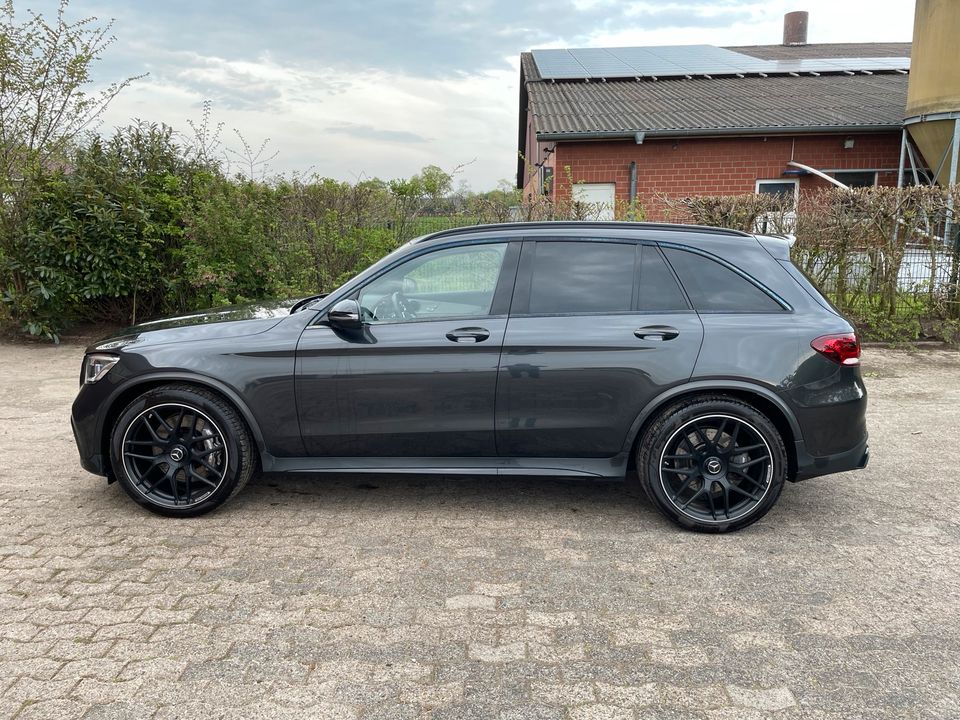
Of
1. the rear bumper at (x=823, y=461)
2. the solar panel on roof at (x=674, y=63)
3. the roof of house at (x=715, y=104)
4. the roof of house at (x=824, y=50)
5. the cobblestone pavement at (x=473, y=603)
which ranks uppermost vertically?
the roof of house at (x=824, y=50)

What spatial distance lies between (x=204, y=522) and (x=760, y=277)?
3.38m

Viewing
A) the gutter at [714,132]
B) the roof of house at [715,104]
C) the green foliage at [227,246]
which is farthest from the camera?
the roof of house at [715,104]

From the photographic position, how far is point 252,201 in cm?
952

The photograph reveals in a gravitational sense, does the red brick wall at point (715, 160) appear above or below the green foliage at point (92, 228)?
above

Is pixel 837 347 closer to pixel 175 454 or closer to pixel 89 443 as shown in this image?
pixel 175 454

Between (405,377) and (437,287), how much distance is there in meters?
0.61

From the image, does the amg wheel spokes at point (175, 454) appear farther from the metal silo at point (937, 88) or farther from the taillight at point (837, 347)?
the metal silo at point (937, 88)

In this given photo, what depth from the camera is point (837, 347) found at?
3867 millimetres

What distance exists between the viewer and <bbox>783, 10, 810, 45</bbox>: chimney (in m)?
27.5

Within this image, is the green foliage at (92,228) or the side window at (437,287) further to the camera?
the green foliage at (92,228)

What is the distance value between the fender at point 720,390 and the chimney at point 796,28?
28.4 metres

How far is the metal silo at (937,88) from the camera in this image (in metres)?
13.4

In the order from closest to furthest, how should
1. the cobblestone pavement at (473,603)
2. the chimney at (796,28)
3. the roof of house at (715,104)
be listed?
the cobblestone pavement at (473,603), the roof of house at (715,104), the chimney at (796,28)

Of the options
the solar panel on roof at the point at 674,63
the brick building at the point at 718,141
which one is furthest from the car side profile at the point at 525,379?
the solar panel on roof at the point at 674,63
